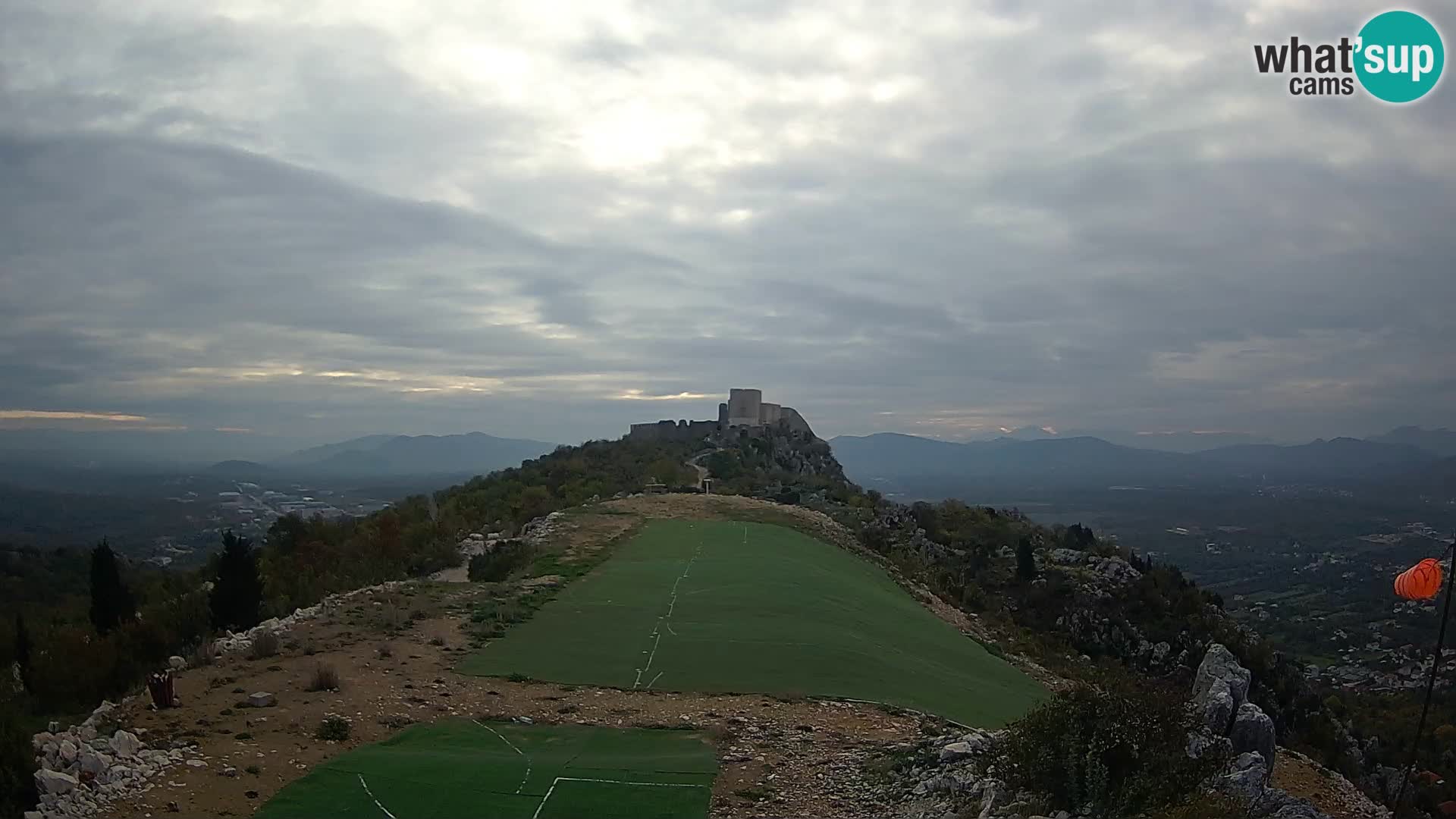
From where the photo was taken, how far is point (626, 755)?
10.3 m

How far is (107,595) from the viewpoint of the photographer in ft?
71.1

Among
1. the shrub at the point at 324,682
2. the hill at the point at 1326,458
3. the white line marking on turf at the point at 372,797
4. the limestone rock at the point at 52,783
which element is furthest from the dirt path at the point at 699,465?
the hill at the point at 1326,458

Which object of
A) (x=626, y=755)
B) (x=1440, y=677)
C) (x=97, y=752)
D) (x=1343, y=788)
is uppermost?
(x=97, y=752)

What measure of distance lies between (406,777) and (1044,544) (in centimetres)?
4465

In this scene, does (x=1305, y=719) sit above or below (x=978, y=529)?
below

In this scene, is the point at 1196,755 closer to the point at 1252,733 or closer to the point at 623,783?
the point at 1252,733

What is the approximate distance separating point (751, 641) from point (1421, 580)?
33.5 ft

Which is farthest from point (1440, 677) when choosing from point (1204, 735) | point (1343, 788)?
point (1204, 735)

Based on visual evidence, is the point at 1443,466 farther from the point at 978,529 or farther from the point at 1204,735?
the point at 1204,735

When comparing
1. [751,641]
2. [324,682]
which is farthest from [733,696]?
[324,682]

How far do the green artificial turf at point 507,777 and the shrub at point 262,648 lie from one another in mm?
3888

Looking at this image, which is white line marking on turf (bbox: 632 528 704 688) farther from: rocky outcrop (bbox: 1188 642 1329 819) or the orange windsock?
the orange windsock

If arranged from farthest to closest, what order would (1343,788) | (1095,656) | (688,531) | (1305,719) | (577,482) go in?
1. (577,482)
2. (1095,656)
3. (688,531)
4. (1305,719)
5. (1343,788)

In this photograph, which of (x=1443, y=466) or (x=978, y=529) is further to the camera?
(x=1443, y=466)
